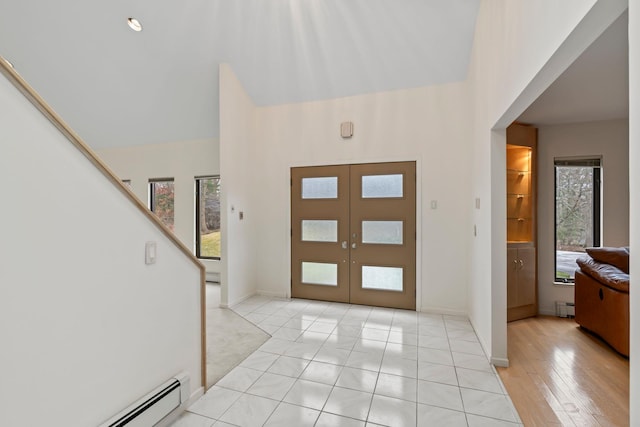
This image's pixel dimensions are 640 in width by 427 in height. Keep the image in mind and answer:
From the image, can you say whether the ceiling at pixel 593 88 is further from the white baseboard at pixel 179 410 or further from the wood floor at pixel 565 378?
the white baseboard at pixel 179 410

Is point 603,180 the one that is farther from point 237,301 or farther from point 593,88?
point 237,301

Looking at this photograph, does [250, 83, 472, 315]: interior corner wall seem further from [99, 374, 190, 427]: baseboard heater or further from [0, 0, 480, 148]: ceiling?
[99, 374, 190, 427]: baseboard heater

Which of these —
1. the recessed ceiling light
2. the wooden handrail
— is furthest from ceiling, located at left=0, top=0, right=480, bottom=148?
the wooden handrail

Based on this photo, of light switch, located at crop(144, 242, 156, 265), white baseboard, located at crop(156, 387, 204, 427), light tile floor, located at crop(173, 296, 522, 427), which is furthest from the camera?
light tile floor, located at crop(173, 296, 522, 427)

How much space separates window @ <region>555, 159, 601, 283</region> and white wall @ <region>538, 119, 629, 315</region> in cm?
12

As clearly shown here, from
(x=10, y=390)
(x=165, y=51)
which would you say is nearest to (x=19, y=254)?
(x=10, y=390)

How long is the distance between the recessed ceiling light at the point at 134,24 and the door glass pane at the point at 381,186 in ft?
11.8

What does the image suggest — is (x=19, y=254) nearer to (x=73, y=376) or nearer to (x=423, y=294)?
(x=73, y=376)

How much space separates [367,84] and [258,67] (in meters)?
1.57

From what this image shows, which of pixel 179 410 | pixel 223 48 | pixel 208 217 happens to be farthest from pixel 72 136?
pixel 208 217

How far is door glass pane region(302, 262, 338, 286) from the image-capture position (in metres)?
4.46

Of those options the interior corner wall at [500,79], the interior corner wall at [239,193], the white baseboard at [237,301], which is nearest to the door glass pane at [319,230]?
the interior corner wall at [239,193]

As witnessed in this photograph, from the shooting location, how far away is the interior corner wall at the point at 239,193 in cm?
410

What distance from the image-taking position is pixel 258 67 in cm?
412
